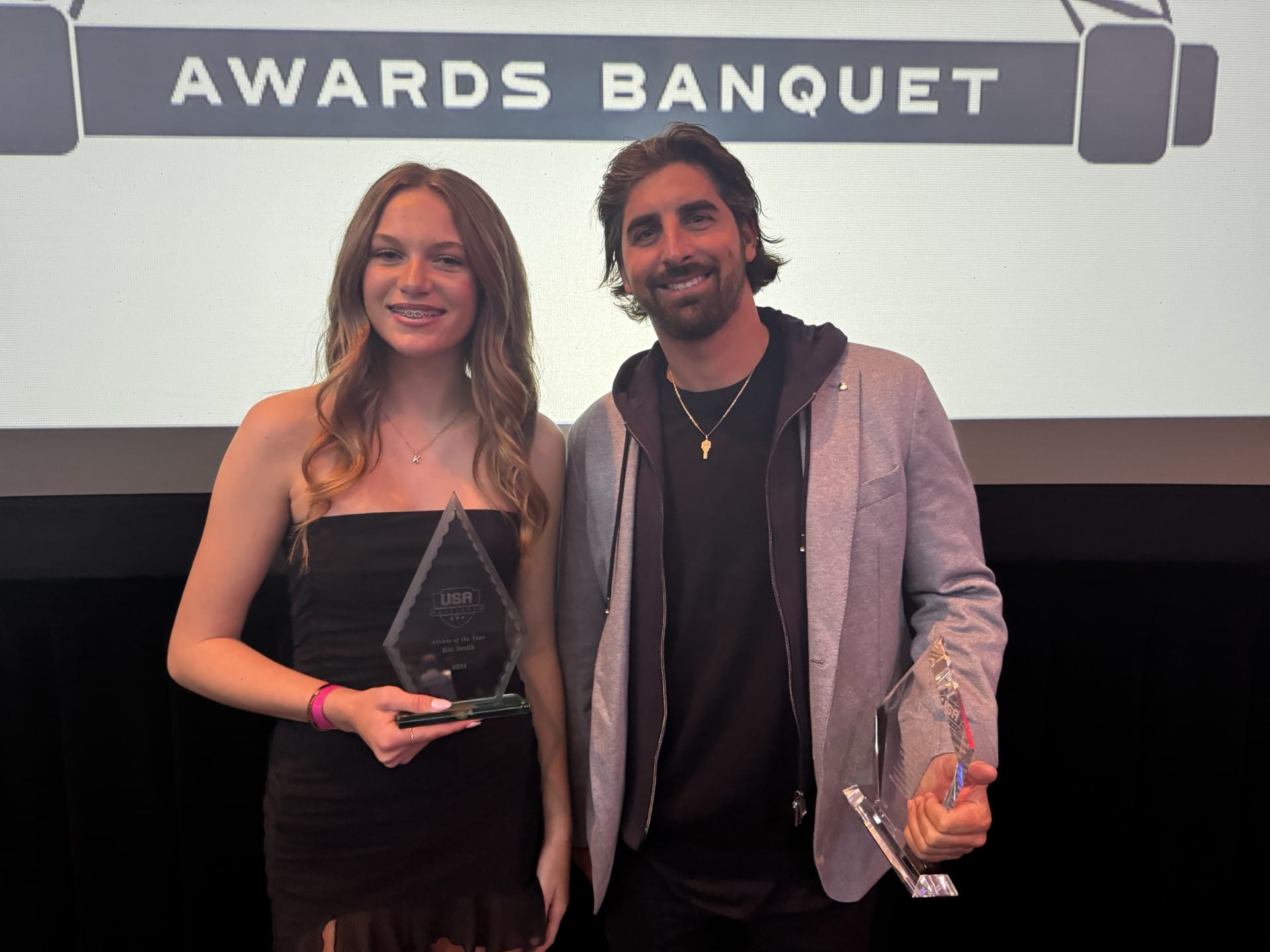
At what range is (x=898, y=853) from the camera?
37.5 inches

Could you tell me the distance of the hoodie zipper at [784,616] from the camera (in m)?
1.16

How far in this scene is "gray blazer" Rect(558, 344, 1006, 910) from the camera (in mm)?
1140

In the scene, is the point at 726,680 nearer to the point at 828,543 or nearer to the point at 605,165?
the point at 828,543

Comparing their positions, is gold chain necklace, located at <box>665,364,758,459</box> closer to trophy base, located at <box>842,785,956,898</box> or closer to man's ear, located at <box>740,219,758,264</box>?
man's ear, located at <box>740,219,758,264</box>

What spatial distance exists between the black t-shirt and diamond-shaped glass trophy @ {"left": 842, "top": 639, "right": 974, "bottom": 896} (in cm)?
18

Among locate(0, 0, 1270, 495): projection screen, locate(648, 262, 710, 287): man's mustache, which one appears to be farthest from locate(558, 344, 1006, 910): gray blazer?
locate(0, 0, 1270, 495): projection screen

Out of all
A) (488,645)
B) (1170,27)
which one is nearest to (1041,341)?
(1170,27)

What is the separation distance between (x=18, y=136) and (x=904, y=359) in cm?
185

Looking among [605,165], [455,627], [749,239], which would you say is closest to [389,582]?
[455,627]

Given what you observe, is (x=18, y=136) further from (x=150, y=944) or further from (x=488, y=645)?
(x=150, y=944)

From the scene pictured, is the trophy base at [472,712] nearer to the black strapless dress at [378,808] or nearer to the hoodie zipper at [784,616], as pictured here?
the black strapless dress at [378,808]

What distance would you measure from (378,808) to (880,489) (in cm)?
91

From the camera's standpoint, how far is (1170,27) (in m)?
1.67

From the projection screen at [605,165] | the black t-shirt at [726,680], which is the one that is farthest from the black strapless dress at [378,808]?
the projection screen at [605,165]
